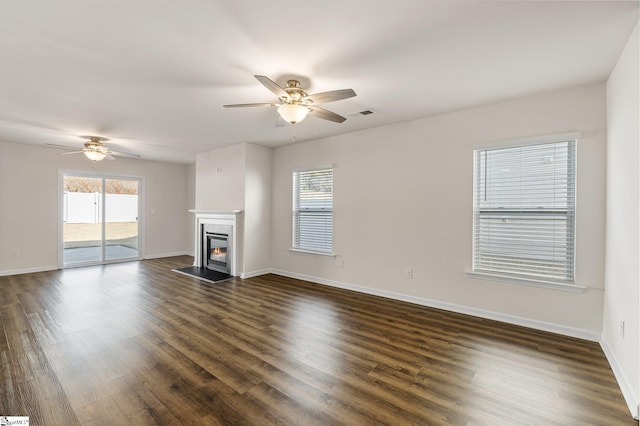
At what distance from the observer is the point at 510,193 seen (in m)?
3.33

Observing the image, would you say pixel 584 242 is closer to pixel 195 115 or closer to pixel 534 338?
pixel 534 338

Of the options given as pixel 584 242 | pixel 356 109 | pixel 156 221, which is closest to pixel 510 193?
pixel 584 242

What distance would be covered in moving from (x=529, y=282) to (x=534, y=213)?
2.51 ft

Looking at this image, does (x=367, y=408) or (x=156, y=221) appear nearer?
(x=367, y=408)

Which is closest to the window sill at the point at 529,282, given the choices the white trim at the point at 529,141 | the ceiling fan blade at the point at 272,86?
the white trim at the point at 529,141

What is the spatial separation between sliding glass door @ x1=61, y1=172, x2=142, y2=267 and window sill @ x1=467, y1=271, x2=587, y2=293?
758 cm

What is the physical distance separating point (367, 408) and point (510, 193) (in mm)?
2839

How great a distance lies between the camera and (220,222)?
5.83 meters

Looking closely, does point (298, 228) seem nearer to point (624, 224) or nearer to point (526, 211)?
point (526, 211)

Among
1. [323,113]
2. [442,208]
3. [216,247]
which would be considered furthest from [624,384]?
[216,247]

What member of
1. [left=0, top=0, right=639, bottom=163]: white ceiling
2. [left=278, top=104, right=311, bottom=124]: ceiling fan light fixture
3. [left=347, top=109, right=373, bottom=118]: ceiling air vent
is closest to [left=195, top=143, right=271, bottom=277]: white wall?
Answer: [left=0, top=0, right=639, bottom=163]: white ceiling

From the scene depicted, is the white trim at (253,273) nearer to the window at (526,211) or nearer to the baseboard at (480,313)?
the baseboard at (480,313)

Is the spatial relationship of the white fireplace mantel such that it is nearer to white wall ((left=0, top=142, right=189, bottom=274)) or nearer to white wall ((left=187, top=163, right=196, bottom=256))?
white wall ((left=187, top=163, right=196, bottom=256))

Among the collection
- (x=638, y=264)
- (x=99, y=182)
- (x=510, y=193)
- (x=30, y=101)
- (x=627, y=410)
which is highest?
(x=30, y=101)
